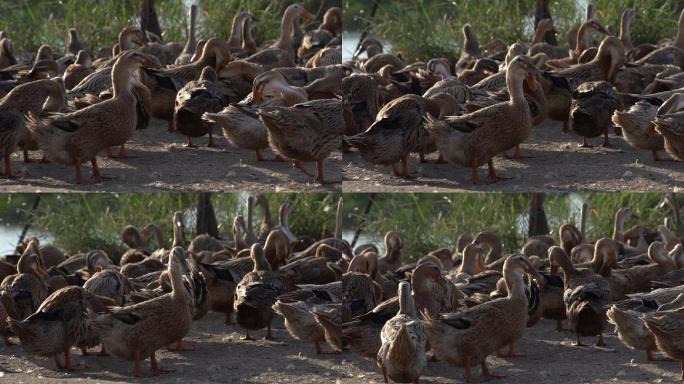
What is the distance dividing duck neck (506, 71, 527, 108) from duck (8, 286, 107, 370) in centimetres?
372

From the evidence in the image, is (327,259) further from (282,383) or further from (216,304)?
(282,383)

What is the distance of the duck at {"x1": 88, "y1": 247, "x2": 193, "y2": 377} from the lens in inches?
484

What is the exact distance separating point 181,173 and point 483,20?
6342 millimetres

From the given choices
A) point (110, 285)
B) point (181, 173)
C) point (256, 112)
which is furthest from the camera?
point (181, 173)

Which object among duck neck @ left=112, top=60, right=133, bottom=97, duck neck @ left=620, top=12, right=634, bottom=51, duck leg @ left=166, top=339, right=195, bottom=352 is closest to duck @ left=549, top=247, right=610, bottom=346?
duck leg @ left=166, top=339, right=195, bottom=352

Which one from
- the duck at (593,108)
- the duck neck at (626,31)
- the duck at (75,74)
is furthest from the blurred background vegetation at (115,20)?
the duck at (593,108)

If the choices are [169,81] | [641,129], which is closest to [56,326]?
[169,81]

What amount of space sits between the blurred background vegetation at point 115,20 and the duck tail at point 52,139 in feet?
19.9

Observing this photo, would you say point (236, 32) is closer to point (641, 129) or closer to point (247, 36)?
point (247, 36)

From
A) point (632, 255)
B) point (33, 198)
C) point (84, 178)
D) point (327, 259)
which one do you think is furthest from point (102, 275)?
point (33, 198)

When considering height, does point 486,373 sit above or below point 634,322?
below

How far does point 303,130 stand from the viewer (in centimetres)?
1345

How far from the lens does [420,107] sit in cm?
1395

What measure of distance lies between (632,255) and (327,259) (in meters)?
2.94
